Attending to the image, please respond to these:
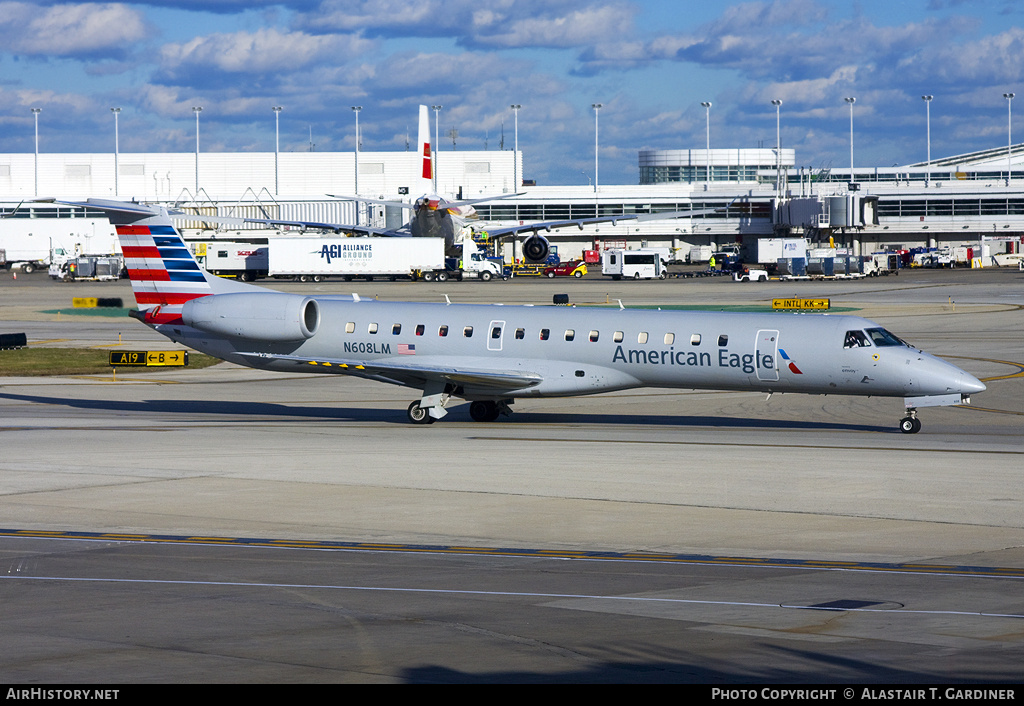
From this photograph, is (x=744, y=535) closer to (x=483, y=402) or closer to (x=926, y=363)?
(x=926, y=363)

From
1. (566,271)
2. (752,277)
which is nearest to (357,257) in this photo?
(566,271)

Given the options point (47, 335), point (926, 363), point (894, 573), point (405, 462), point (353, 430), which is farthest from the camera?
point (47, 335)

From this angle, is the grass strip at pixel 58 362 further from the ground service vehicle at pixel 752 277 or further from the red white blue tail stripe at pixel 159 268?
the ground service vehicle at pixel 752 277

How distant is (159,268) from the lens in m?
33.3

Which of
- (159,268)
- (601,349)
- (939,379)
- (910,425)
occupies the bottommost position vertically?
(910,425)

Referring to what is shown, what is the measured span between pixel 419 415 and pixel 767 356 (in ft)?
30.5

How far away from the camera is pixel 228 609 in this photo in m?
12.8

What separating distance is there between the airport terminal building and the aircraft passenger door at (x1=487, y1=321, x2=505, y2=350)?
111007 mm

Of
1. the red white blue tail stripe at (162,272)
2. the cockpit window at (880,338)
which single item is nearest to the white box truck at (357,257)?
the red white blue tail stripe at (162,272)

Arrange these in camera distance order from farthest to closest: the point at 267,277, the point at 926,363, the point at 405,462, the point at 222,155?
1. the point at 222,155
2. the point at 267,277
3. the point at 926,363
4. the point at 405,462

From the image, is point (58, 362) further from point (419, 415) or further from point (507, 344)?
point (507, 344)

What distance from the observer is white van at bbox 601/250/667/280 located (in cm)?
11156
